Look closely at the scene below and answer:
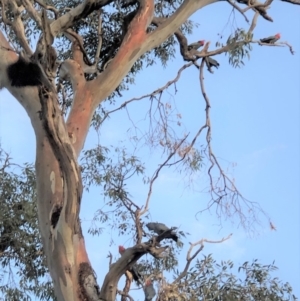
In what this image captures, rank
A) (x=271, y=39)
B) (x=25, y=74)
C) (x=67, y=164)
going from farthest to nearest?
1. (x=271, y=39)
2. (x=25, y=74)
3. (x=67, y=164)

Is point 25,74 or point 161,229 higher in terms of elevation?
point 25,74

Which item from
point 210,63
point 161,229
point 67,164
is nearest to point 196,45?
point 210,63

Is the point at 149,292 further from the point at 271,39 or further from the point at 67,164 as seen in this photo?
the point at 271,39

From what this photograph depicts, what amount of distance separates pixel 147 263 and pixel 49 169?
1.65 metres

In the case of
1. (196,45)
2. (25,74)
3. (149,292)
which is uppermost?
(196,45)

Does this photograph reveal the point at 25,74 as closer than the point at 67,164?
No

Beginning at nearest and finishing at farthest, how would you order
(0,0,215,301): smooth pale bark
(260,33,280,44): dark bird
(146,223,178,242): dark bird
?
(146,223,178,242): dark bird, (0,0,215,301): smooth pale bark, (260,33,280,44): dark bird

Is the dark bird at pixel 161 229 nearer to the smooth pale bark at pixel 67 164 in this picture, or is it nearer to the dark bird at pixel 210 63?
the smooth pale bark at pixel 67 164

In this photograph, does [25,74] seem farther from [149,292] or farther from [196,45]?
[196,45]

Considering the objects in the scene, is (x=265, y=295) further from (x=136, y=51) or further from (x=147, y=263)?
(x=136, y=51)

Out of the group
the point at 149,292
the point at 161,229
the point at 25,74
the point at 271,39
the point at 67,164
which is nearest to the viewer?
the point at 161,229

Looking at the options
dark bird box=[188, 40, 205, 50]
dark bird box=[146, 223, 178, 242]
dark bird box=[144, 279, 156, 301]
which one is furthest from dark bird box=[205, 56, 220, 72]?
dark bird box=[144, 279, 156, 301]

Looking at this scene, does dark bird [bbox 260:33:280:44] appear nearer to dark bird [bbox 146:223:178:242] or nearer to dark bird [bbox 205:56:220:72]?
dark bird [bbox 205:56:220:72]

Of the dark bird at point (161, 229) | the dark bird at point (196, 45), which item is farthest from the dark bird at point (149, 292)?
the dark bird at point (196, 45)
